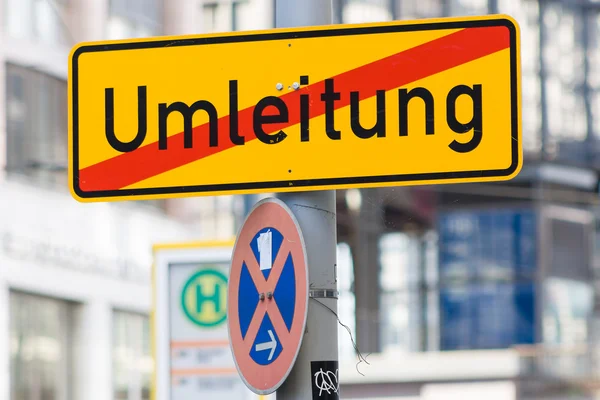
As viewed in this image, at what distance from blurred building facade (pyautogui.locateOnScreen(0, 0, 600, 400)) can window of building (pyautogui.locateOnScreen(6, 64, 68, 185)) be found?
0.11 ft

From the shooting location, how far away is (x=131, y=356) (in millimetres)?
24281

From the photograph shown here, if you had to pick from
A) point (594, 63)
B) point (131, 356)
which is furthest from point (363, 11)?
point (131, 356)

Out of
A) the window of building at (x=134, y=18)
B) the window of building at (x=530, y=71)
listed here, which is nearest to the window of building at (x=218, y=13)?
the window of building at (x=134, y=18)

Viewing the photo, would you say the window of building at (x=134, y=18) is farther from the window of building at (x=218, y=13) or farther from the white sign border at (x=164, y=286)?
the white sign border at (x=164, y=286)

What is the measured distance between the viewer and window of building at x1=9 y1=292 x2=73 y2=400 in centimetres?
2028

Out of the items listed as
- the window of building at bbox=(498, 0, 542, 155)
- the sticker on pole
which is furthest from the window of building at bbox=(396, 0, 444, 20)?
the sticker on pole

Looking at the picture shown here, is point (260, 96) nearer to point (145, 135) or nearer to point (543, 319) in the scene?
point (145, 135)

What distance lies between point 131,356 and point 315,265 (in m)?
20.8

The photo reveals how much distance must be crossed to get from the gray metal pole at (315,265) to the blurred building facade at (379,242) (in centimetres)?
1372

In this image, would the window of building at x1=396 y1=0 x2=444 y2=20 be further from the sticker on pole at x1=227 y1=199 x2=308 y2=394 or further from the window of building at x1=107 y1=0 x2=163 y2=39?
the sticker on pole at x1=227 y1=199 x2=308 y2=394

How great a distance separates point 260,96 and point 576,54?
40.6m

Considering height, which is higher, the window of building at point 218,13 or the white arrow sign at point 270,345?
the window of building at point 218,13

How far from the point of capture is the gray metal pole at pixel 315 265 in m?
3.84

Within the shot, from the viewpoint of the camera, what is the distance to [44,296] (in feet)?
69.5
